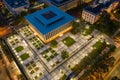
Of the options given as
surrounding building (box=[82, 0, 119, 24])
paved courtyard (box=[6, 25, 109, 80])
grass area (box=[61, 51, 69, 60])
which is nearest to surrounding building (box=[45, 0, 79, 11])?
surrounding building (box=[82, 0, 119, 24])

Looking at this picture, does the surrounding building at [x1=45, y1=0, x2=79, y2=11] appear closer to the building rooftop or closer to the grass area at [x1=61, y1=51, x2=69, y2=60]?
the building rooftop

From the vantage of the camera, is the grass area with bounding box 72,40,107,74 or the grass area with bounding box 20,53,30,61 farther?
the grass area with bounding box 20,53,30,61

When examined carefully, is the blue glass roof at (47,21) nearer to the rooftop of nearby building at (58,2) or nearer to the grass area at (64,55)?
the rooftop of nearby building at (58,2)

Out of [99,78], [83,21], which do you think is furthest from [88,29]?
[99,78]

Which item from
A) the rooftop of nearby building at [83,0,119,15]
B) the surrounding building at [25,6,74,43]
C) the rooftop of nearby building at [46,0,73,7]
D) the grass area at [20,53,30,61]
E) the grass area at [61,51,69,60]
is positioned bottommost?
the grass area at [20,53,30,61]

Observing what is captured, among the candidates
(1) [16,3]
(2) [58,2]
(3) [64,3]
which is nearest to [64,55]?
(2) [58,2]

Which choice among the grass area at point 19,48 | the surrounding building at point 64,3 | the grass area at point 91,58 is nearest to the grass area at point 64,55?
the grass area at point 91,58

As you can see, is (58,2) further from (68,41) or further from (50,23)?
(68,41)
